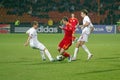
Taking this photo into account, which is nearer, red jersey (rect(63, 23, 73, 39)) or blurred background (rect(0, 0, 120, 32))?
red jersey (rect(63, 23, 73, 39))

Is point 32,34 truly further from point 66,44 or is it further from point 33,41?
point 66,44

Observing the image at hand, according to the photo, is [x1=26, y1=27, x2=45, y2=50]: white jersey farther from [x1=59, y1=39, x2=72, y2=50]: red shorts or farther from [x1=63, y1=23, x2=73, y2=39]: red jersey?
[x1=63, y1=23, x2=73, y2=39]: red jersey

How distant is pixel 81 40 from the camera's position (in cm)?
1716

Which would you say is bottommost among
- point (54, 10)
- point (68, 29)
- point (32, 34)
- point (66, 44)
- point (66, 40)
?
point (66, 44)

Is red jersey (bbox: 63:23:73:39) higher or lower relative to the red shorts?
higher

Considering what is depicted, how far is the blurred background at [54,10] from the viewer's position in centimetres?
5138

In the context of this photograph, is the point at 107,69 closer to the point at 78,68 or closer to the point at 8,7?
the point at 78,68

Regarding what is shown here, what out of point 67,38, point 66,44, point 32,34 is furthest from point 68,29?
point 32,34

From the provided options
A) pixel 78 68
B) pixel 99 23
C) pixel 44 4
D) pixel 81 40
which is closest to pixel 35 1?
pixel 44 4

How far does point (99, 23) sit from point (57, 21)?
18.5ft

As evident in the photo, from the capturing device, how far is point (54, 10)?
2084 inches

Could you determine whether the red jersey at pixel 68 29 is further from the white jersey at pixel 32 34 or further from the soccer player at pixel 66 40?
the white jersey at pixel 32 34

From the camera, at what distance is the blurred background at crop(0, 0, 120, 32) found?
Answer: 169 ft

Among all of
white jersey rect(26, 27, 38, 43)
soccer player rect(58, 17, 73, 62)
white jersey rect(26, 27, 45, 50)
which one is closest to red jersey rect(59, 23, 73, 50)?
soccer player rect(58, 17, 73, 62)
